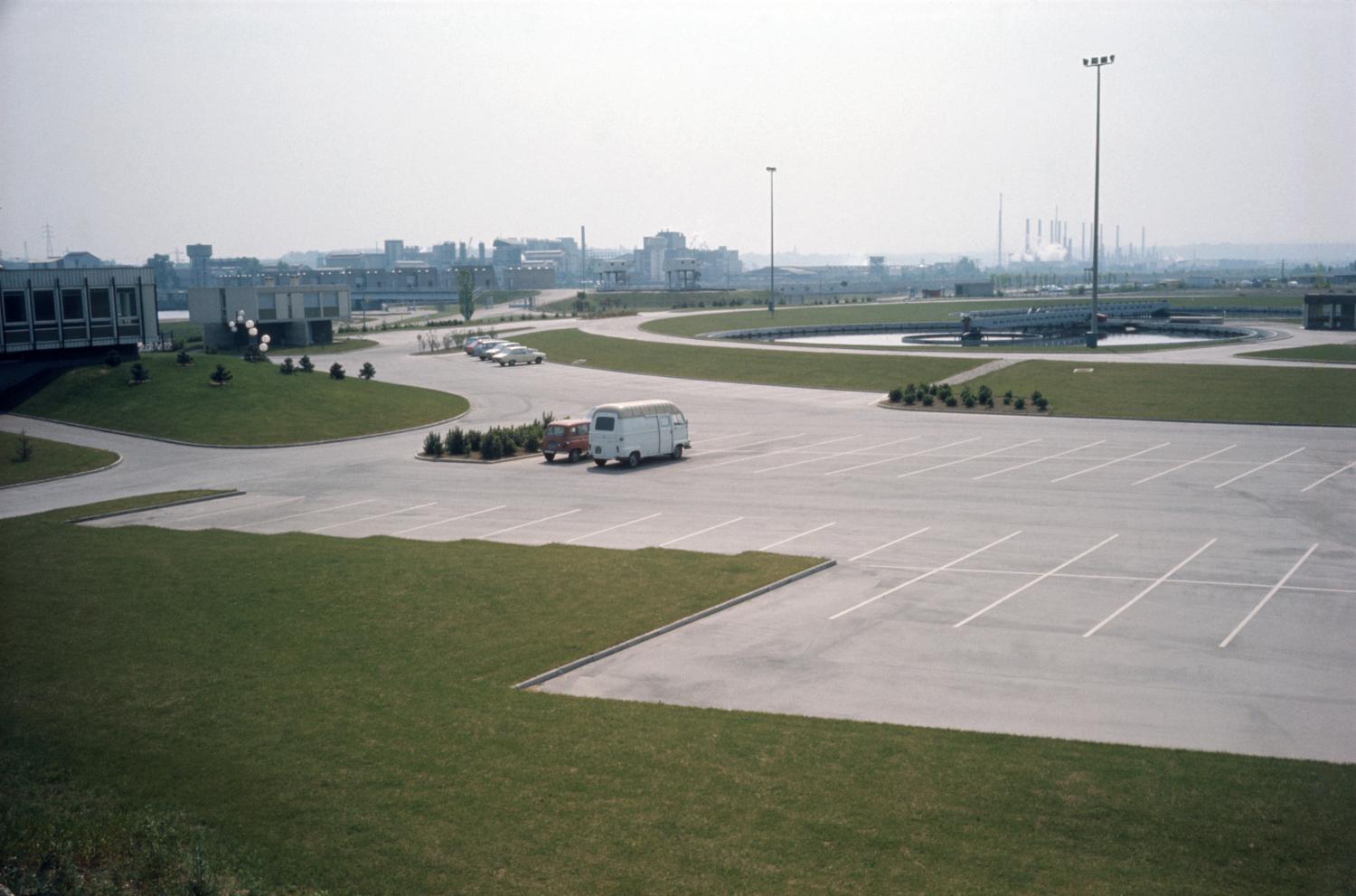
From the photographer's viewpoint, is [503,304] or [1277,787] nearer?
[1277,787]

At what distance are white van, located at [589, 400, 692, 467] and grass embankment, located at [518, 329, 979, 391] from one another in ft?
84.2

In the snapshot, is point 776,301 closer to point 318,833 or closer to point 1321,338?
point 1321,338

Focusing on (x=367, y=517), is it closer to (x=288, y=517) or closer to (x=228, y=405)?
(x=288, y=517)

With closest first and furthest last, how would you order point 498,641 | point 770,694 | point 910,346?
1. point 770,694
2. point 498,641
3. point 910,346

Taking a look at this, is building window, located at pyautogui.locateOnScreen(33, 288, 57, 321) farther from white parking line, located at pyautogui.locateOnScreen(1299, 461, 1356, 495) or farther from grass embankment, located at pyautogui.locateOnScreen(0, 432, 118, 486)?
white parking line, located at pyautogui.locateOnScreen(1299, 461, 1356, 495)

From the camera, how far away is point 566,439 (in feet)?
139

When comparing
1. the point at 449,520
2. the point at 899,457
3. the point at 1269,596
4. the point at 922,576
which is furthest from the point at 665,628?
the point at 899,457

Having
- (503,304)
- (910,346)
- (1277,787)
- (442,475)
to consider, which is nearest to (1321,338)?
(910,346)

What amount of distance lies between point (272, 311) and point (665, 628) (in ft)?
252

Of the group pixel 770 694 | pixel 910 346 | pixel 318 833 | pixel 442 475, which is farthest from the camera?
pixel 910 346

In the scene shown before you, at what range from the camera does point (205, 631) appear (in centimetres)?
1917

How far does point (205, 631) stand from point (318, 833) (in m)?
8.70

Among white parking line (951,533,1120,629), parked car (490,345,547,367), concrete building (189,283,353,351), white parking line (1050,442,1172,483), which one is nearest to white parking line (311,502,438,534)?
white parking line (951,533,1120,629)

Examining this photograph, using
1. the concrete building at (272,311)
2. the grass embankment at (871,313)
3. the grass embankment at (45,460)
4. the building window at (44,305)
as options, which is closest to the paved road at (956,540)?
the grass embankment at (45,460)
